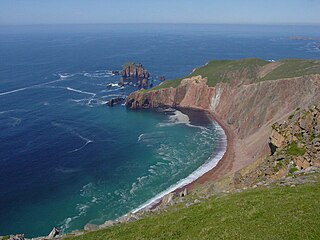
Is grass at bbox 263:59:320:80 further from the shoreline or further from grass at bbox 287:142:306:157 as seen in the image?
grass at bbox 287:142:306:157

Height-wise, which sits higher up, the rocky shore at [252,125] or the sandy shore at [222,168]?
the rocky shore at [252,125]

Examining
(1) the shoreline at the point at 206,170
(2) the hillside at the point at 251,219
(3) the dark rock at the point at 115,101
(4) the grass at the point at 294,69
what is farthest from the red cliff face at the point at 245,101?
(2) the hillside at the point at 251,219

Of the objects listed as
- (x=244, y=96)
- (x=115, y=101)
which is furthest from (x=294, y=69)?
(x=115, y=101)

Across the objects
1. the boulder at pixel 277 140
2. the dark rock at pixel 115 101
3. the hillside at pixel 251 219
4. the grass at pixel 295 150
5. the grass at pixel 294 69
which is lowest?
the dark rock at pixel 115 101

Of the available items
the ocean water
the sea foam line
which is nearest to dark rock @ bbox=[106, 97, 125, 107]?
the ocean water

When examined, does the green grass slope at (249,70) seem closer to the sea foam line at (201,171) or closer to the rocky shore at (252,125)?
the rocky shore at (252,125)

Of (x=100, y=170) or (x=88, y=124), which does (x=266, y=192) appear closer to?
(x=100, y=170)

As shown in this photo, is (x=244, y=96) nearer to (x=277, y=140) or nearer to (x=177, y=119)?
(x=177, y=119)
